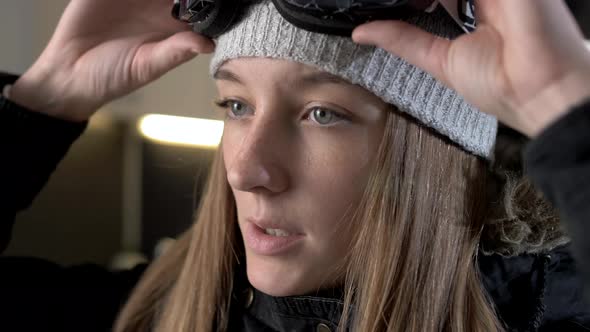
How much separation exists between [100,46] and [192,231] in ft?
1.13

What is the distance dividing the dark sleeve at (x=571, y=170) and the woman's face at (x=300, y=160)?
0.30 metres

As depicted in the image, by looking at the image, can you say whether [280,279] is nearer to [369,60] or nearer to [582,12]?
[369,60]

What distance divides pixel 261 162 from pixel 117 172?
960 mm

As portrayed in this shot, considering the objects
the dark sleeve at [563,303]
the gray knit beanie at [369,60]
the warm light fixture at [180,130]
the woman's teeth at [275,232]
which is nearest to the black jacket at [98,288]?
the dark sleeve at [563,303]

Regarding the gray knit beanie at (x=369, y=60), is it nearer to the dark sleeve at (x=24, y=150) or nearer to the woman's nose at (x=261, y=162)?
the woman's nose at (x=261, y=162)

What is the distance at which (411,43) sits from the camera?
2.46ft

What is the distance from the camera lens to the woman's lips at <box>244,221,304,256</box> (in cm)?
89

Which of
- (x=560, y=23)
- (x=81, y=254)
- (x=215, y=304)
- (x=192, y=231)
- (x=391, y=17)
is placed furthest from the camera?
(x=81, y=254)

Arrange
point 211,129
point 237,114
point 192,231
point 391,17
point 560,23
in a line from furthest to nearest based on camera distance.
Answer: point 211,129 → point 192,231 → point 237,114 → point 391,17 → point 560,23

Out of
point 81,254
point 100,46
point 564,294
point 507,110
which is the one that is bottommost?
point 81,254

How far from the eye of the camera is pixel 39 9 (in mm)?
1645

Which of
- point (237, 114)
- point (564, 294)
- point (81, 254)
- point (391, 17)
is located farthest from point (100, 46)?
point (564, 294)

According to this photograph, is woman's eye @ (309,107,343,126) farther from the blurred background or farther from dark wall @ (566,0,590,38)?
the blurred background

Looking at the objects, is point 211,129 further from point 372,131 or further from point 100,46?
point 372,131
